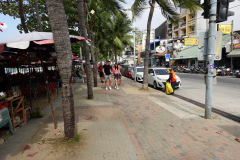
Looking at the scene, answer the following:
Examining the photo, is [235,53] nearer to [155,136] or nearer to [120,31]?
[120,31]

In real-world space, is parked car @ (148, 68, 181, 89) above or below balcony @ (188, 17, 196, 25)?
below

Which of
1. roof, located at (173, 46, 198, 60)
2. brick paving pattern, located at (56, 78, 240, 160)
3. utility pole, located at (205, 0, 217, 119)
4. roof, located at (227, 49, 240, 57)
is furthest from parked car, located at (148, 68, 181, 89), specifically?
roof, located at (173, 46, 198, 60)

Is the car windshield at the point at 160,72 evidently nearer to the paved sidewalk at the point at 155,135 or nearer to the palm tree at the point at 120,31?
the paved sidewalk at the point at 155,135

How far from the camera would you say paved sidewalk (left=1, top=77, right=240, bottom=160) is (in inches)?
129

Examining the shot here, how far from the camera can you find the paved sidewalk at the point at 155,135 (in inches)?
129

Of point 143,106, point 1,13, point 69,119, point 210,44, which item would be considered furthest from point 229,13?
point 1,13

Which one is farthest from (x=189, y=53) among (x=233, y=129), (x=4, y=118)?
(x=4, y=118)

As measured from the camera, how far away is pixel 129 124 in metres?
4.88

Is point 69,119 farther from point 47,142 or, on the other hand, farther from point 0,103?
point 0,103

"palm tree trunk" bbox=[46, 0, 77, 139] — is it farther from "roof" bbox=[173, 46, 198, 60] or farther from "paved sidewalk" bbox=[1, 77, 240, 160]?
"roof" bbox=[173, 46, 198, 60]

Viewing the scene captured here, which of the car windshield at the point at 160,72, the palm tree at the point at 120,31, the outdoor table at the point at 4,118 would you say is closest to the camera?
the outdoor table at the point at 4,118

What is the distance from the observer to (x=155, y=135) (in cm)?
412

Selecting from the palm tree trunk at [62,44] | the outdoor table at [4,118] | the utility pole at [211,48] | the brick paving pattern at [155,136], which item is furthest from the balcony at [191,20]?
the outdoor table at [4,118]

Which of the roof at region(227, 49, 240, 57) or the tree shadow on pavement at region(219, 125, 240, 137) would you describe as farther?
the roof at region(227, 49, 240, 57)
